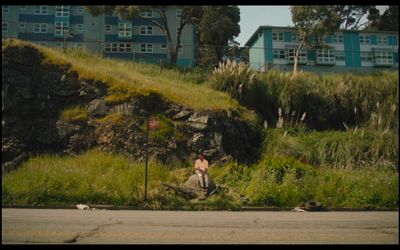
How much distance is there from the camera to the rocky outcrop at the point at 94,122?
22.4 m

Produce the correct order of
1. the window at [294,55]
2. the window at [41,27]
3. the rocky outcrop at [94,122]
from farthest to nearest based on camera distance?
the window at [41,27] < the window at [294,55] < the rocky outcrop at [94,122]

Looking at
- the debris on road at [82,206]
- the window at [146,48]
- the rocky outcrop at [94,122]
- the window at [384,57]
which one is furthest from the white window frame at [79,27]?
the debris on road at [82,206]

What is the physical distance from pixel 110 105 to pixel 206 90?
272 inches

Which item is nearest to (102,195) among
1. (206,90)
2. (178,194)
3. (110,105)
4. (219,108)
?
(178,194)

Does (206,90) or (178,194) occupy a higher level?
(206,90)

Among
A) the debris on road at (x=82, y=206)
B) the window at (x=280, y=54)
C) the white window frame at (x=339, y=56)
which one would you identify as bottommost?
the debris on road at (x=82, y=206)

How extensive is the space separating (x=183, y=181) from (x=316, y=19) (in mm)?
28600

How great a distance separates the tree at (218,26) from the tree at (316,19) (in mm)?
5709

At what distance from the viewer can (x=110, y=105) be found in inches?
961

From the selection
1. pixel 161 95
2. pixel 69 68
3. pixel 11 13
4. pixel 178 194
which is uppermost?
pixel 11 13

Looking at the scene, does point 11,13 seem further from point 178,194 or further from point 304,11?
point 178,194

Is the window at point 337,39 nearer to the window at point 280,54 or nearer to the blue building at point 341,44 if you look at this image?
the blue building at point 341,44

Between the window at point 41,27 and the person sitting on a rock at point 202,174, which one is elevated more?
the window at point 41,27

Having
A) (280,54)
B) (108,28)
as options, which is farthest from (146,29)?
(280,54)
